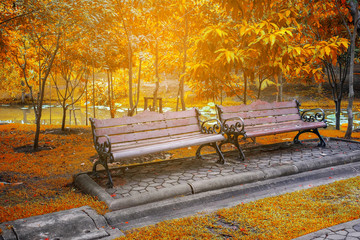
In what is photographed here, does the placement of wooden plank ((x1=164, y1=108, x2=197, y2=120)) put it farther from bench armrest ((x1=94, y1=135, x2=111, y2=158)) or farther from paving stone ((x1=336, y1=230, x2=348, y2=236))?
paving stone ((x1=336, y1=230, x2=348, y2=236))

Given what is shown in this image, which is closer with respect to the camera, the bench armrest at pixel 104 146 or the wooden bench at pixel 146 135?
the bench armrest at pixel 104 146

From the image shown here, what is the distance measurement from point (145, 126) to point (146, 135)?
6.5 inches

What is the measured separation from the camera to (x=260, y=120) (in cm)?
717

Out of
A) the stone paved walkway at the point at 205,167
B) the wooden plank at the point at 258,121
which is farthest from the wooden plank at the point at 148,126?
the wooden plank at the point at 258,121

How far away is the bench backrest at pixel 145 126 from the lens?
526cm

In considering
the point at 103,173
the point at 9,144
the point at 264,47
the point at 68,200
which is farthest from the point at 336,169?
the point at 9,144

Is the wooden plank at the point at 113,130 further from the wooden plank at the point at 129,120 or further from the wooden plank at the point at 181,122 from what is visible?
the wooden plank at the point at 181,122

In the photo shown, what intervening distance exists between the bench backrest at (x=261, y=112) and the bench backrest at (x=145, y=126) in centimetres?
70

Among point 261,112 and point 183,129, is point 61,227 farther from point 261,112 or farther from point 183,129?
point 261,112

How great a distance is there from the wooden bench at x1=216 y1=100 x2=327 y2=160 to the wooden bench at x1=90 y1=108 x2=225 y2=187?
45 centimetres

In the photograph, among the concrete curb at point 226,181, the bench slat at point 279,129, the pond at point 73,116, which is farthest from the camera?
the pond at point 73,116

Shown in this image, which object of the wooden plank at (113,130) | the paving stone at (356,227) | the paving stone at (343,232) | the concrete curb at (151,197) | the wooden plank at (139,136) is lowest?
the paving stone at (343,232)

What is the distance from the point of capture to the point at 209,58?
7914mm

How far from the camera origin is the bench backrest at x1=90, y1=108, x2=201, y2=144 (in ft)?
17.3
